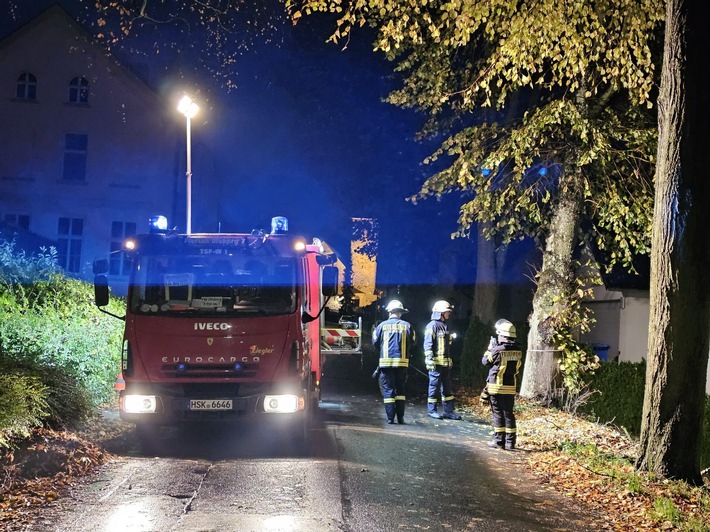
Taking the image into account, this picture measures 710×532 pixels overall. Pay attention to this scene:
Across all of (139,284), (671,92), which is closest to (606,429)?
(671,92)

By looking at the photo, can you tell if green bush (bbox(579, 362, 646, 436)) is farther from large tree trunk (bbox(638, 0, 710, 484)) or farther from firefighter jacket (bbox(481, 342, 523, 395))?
large tree trunk (bbox(638, 0, 710, 484))

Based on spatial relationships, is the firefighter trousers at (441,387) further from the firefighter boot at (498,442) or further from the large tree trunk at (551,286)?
the large tree trunk at (551,286)

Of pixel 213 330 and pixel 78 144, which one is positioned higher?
pixel 78 144

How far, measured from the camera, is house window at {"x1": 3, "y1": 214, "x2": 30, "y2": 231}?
1170 inches

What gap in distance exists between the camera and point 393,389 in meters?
11.7

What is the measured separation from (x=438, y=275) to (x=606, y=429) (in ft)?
77.9

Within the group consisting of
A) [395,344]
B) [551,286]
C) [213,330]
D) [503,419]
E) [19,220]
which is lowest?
[503,419]

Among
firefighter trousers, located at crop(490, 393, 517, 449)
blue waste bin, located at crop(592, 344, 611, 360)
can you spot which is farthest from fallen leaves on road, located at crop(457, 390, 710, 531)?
blue waste bin, located at crop(592, 344, 611, 360)

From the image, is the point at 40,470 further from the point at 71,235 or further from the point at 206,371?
the point at 71,235

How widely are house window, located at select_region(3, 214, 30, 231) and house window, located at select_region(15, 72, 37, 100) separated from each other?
4.49 m

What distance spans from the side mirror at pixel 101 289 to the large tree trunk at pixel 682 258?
600 cm

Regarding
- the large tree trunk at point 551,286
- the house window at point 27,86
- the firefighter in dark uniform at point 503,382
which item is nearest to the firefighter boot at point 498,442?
the firefighter in dark uniform at point 503,382

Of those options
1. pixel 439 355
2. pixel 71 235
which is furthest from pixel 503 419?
pixel 71 235

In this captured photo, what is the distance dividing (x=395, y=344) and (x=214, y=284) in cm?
351
